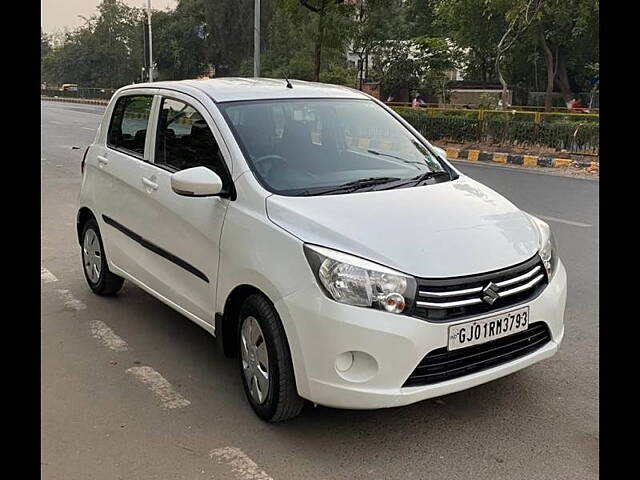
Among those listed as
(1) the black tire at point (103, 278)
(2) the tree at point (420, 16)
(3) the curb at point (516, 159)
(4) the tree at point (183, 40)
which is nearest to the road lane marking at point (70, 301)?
(1) the black tire at point (103, 278)

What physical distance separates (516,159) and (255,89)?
11.6 meters

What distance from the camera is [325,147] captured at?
4.00 meters

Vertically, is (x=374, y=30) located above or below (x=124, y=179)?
above

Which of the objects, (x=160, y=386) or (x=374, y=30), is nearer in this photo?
(x=160, y=386)

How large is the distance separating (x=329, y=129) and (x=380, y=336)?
1674 mm

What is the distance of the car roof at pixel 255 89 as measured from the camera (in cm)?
409

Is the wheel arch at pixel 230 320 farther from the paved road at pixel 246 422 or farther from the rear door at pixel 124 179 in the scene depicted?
the rear door at pixel 124 179

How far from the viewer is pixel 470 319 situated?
2.94 meters

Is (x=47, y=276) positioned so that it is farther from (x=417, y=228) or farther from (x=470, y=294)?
(x=470, y=294)

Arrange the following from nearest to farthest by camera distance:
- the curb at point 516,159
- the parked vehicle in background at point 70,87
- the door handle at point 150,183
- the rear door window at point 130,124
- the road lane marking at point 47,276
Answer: the door handle at point 150,183 < the rear door window at point 130,124 < the road lane marking at point 47,276 < the curb at point 516,159 < the parked vehicle in background at point 70,87

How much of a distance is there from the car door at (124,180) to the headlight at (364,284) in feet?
6.27

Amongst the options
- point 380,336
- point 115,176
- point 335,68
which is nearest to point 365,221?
point 380,336

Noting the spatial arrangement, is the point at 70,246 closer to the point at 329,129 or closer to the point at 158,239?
the point at 158,239

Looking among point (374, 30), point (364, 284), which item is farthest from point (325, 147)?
point (374, 30)
